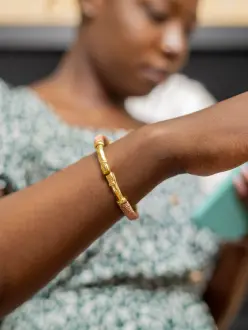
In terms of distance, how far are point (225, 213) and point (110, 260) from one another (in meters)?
0.15

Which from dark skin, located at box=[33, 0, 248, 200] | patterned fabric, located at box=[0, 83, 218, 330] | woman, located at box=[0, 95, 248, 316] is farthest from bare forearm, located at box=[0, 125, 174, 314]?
dark skin, located at box=[33, 0, 248, 200]

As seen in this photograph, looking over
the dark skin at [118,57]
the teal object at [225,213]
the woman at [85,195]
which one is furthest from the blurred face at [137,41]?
the woman at [85,195]

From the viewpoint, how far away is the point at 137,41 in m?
0.86

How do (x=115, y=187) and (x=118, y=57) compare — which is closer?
(x=115, y=187)

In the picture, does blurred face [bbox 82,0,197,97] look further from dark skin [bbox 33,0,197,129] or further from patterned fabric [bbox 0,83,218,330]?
patterned fabric [bbox 0,83,218,330]

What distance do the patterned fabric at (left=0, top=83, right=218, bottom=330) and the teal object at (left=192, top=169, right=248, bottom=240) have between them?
0.18ft

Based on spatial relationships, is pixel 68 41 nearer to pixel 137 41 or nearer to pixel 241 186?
pixel 137 41

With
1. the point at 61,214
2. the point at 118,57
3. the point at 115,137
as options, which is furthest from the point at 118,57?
the point at 61,214

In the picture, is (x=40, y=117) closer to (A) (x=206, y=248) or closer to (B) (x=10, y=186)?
(B) (x=10, y=186)

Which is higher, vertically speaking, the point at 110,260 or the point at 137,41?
the point at 137,41

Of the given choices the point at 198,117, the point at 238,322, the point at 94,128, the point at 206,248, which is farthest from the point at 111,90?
the point at 238,322

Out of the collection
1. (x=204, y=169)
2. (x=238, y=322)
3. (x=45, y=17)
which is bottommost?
(x=238, y=322)

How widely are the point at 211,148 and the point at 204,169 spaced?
25 mm

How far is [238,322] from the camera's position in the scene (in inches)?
45.8
